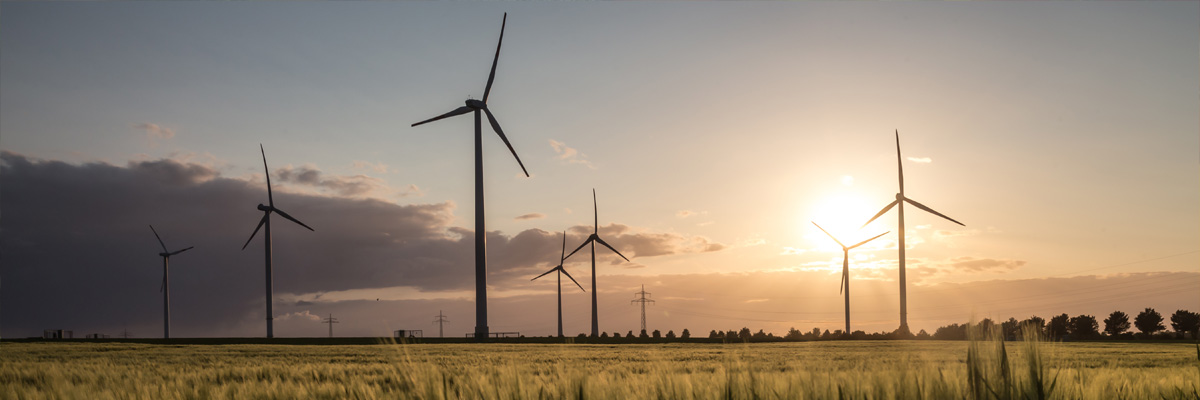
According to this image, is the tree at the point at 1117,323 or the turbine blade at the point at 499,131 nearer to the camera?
the turbine blade at the point at 499,131

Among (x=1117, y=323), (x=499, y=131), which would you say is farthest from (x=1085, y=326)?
(x=499, y=131)

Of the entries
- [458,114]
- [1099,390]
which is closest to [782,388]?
[1099,390]

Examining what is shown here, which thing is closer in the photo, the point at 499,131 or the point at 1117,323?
the point at 499,131

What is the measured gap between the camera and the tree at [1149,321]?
143 m

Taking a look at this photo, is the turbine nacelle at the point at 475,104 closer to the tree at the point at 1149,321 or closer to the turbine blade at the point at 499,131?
the turbine blade at the point at 499,131

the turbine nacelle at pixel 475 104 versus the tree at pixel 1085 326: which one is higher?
the turbine nacelle at pixel 475 104

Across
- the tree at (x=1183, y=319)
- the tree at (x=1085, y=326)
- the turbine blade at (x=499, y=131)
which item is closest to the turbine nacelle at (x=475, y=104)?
the turbine blade at (x=499, y=131)

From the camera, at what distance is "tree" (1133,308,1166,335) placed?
470ft

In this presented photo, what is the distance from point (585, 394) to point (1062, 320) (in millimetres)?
163951

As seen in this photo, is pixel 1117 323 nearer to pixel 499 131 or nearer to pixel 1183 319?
pixel 1183 319

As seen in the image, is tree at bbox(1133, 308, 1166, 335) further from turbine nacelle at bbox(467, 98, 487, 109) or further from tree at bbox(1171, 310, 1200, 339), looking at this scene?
turbine nacelle at bbox(467, 98, 487, 109)

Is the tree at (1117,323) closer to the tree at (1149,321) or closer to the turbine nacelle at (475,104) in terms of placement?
the tree at (1149,321)

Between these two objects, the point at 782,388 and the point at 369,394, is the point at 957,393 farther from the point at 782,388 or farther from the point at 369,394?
the point at 369,394

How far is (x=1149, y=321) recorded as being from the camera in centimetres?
14362
